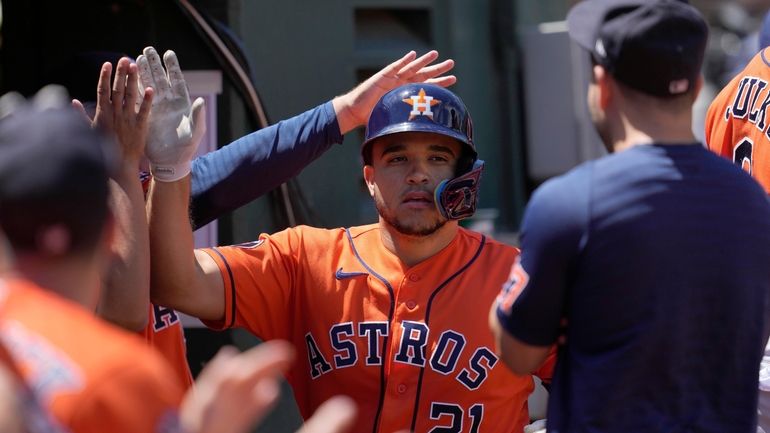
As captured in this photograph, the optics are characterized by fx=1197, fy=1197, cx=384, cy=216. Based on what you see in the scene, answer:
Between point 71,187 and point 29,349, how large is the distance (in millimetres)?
236

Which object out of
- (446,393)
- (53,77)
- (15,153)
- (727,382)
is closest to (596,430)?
(727,382)

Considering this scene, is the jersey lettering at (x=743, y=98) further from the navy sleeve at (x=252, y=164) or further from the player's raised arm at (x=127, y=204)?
the player's raised arm at (x=127, y=204)

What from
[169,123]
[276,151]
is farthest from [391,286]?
[169,123]

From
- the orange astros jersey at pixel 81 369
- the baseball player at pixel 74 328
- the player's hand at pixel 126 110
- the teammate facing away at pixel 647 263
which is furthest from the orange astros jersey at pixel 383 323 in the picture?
the orange astros jersey at pixel 81 369

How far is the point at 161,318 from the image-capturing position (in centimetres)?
325

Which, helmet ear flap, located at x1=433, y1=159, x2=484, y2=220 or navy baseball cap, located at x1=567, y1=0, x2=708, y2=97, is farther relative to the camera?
helmet ear flap, located at x1=433, y1=159, x2=484, y2=220

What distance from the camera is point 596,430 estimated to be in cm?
235

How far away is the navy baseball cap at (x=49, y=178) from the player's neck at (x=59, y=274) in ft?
0.09

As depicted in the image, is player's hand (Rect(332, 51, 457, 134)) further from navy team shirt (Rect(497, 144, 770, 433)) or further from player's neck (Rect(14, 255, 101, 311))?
player's neck (Rect(14, 255, 101, 311))

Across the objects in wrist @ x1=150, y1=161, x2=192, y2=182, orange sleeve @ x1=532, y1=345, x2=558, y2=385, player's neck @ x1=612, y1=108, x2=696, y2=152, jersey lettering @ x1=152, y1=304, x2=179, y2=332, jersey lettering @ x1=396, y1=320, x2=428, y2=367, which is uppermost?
player's neck @ x1=612, y1=108, x2=696, y2=152

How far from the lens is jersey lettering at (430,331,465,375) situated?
3.05m

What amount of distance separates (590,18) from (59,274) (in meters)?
1.25

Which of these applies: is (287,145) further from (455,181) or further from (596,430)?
(596,430)

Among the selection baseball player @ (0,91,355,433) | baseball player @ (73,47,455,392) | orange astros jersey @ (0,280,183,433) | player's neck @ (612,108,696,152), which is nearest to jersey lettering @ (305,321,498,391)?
baseball player @ (73,47,455,392)
